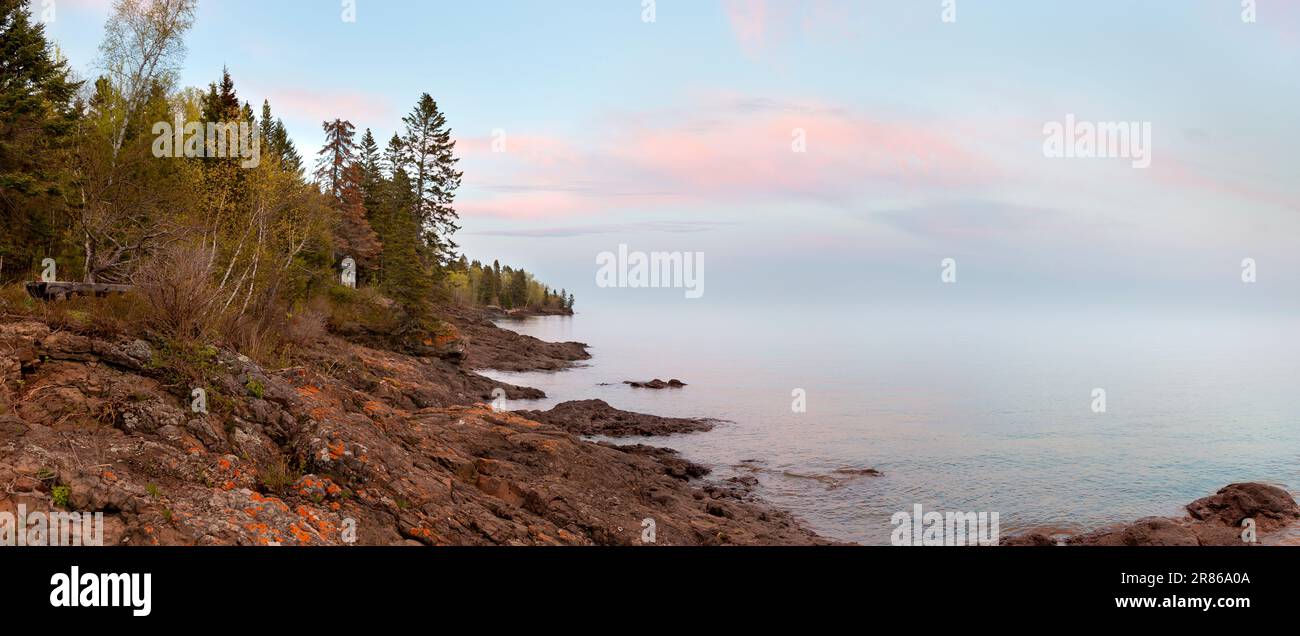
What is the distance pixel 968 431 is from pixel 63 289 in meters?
42.2

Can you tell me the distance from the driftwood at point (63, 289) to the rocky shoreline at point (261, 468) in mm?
1996

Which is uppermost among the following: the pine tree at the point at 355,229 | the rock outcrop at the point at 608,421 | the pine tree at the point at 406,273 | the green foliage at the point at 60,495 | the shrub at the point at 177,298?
the pine tree at the point at 355,229

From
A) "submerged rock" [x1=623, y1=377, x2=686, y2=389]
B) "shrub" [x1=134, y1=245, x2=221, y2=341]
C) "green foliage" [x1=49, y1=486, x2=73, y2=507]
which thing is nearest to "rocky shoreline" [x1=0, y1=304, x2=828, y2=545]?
"green foliage" [x1=49, y1=486, x2=73, y2=507]

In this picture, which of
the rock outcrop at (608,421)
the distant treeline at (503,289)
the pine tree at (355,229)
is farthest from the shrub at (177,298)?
the distant treeline at (503,289)

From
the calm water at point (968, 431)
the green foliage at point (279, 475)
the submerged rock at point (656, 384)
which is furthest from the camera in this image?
the submerged rock at point (656, 384)

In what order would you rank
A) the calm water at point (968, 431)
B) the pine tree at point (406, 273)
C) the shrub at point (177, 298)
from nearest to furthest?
the shrub at point (177, 298) → the calm water at point (968, 431) → the pine tree at point (406, 273)

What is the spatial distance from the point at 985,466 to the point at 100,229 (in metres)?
38.2

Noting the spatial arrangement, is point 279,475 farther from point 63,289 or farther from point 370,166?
point 370,166

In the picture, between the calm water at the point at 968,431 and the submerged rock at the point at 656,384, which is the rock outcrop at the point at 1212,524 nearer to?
the calm water at the point at 968,431

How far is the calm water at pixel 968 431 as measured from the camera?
25422mm

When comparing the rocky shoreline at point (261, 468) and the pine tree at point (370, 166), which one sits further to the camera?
the pine tree at point (370, 166)

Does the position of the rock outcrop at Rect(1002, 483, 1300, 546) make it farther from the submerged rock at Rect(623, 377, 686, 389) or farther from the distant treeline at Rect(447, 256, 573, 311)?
the distant treeline at Rect(447, 256, 573, 311)

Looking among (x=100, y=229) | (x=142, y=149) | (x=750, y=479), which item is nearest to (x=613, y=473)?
(x=750, y=479)
